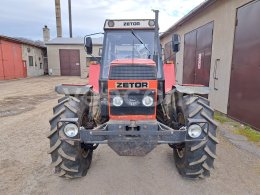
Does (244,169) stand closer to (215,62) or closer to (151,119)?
(151,119)

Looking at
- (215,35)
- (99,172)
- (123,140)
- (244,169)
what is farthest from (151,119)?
(215,35)

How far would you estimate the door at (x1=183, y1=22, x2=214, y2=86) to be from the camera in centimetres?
797

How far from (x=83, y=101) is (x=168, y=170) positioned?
1.73 m

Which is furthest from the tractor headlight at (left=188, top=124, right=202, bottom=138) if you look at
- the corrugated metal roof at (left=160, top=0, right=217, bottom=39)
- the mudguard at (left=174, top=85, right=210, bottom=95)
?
the corrugated metal roof at (left=160, top=0, right=217, bottom=39)

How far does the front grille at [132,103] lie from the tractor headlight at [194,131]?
59cm

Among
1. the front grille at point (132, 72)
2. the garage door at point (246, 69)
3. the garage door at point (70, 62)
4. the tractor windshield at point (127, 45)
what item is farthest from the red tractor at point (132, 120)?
the garage door at point (70, 62)

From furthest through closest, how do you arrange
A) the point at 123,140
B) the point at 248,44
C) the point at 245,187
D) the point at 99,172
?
the point at 248,44 < the point at 99,172 < the point at 245,187 < the point at 123,140

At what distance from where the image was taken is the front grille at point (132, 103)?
117 inches

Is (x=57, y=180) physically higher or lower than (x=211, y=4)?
lower

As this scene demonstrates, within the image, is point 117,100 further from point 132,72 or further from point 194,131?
point 194,131

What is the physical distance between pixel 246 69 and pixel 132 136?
4297mm

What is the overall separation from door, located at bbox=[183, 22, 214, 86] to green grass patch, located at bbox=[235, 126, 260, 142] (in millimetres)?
2908

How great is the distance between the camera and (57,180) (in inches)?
124

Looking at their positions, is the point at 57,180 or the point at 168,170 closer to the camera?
the point at 57,180
